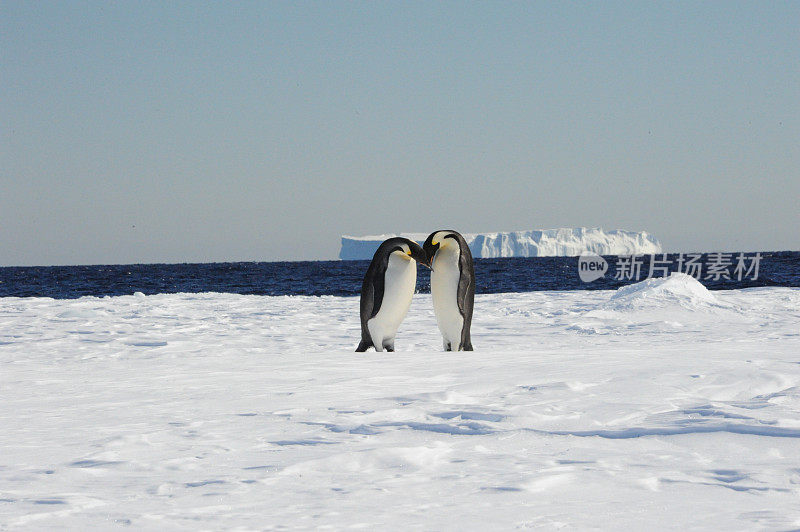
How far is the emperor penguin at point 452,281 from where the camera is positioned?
6.83 m

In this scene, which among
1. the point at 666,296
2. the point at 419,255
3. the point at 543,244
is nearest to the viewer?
the point at 419,255

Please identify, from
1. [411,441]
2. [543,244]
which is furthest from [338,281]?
[543,244]

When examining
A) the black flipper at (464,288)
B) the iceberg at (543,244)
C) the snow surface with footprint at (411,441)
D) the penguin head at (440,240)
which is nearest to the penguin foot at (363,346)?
the black flipper at (464,288)

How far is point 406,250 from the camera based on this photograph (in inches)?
270

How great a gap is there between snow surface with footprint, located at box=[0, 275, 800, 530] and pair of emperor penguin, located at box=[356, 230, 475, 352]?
1.10 metres

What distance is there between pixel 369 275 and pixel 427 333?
3.35 m

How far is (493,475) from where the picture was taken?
2568 mm

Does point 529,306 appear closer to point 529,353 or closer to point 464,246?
point 464,246

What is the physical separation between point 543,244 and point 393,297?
170972mm

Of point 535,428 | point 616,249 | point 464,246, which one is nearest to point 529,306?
point 464,246

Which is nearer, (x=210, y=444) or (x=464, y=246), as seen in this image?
(x=210, y=444)

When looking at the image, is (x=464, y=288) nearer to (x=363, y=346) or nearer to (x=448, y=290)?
(x=448, y=290)

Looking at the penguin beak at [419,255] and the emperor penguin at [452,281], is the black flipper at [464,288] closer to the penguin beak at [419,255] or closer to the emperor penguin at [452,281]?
the emperor penguin at [452,281]

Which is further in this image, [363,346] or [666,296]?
[666,296]
